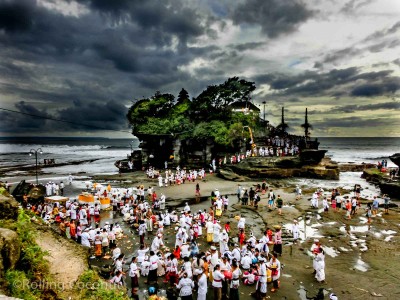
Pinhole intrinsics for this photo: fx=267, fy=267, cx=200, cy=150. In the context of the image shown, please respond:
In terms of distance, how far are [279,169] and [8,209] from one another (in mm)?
35911

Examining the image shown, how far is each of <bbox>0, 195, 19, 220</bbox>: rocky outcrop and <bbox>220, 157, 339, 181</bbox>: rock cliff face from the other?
3149cm

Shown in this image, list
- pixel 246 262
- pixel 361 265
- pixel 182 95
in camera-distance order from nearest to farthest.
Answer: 1. pixel 246 262
2. pixel 361 265
3. pixel 182 95

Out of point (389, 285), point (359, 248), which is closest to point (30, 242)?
point (389, 285)

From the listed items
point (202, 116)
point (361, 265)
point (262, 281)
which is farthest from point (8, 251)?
point (202, 116)

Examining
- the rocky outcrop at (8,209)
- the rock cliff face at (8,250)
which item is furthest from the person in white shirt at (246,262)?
the rocky outcrop at (8,209)

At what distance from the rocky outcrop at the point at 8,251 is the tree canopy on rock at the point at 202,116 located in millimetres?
37286

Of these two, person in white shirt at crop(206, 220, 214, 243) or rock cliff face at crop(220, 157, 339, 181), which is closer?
person in white shirt at crop(206, 220, 214, 243)

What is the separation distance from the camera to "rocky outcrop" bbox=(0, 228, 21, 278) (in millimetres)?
5605

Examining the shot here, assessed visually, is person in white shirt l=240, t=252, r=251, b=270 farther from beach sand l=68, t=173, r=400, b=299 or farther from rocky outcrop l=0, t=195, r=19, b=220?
rocky outcrop l=0, t=195, r=19, b=220

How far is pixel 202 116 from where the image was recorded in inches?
1874

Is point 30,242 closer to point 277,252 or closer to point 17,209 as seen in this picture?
point 17,209

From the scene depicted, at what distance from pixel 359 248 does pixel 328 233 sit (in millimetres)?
2353

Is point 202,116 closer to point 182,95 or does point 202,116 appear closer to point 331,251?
point 182,95

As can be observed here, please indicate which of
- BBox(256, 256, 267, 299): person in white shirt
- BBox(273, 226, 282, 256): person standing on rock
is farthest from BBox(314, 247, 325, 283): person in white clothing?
BBox(256, 256, 267, 299): person in white shirt
